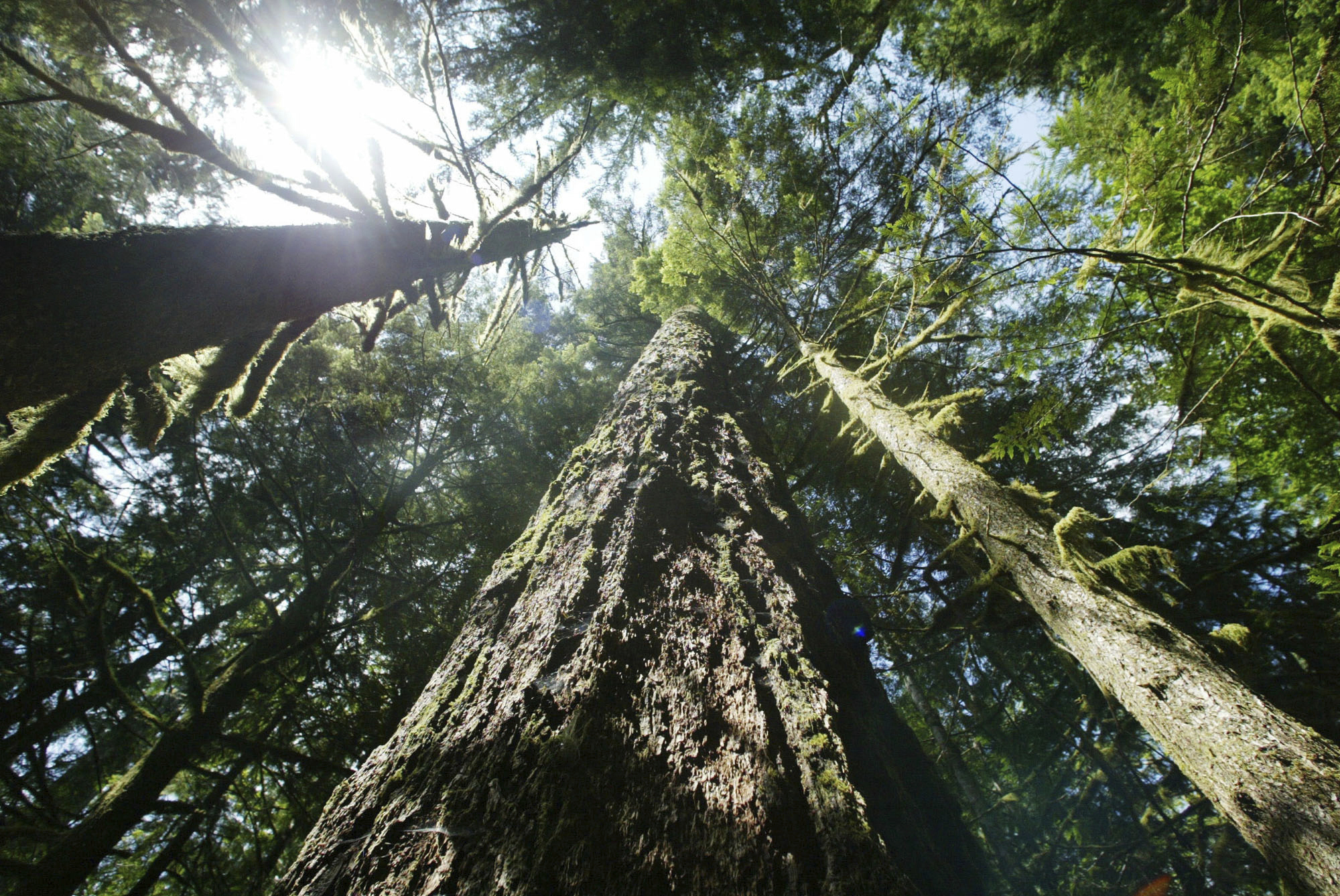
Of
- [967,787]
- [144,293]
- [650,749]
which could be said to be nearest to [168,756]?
[144,293]

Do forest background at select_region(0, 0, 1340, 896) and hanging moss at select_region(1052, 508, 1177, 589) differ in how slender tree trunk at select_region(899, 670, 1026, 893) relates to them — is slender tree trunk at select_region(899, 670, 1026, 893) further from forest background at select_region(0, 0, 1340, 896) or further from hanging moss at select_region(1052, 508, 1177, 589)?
hanging moss at select_region(1052, 508, 1177, 589)

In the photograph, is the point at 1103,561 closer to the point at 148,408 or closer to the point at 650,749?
the point at 650,749

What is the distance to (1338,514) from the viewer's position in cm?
326


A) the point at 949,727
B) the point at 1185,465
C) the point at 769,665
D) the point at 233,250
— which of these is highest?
the point at 949,727

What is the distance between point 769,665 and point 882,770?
359mm

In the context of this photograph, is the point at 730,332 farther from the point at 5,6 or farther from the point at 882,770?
the point at 5,6

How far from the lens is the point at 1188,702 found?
1.83 m

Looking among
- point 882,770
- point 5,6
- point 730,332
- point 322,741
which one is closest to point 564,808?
point 882,770

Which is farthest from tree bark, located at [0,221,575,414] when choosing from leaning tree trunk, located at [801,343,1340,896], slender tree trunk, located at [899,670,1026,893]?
slender tree trunk, located at [899,670,1026,893]

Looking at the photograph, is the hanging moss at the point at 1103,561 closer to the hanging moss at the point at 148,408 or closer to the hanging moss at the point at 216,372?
the hanging moss at the point at 216,372

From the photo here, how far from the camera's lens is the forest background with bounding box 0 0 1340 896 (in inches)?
120

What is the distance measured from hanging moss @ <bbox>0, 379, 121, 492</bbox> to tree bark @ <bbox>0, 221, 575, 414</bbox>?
11.0 inches

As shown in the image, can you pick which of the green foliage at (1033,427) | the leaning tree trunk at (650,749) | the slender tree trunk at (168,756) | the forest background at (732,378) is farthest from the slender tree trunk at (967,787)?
the slender tree trunk at (168,756)

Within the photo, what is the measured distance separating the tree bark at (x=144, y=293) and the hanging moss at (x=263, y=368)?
368 mm
